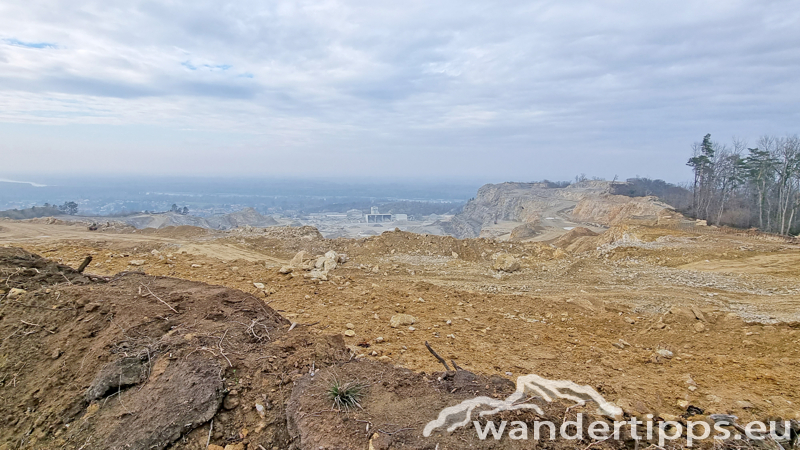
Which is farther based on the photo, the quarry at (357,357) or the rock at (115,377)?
the rock at (115,377)

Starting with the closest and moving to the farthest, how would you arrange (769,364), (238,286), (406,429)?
(406,429)
(769,364)
(238,286)

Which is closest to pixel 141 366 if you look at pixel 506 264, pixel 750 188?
pixel 506 264

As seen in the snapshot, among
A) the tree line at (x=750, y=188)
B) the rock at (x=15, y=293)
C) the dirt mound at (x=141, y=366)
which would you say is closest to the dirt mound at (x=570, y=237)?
the tree line at (x=750, y=188)

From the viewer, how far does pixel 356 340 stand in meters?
5.16

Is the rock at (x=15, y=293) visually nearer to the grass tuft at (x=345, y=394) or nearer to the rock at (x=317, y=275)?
the grass tuft at (x=345, y=394)

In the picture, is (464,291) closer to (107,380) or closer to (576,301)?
(576,301)

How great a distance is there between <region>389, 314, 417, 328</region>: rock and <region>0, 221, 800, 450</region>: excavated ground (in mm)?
132

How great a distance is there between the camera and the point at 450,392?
3248 mm

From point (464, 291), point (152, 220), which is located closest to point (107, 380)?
point (464, 291)

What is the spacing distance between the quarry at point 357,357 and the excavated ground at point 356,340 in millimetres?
24

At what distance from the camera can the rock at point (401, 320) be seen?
19.5 ft

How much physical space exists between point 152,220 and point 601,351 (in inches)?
2029

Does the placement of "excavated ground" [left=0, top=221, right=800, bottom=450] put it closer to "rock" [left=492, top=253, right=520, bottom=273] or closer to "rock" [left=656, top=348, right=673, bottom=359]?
"rock" [left=656, top=348, right=673, bottom=359]

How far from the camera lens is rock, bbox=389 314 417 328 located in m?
5.93
